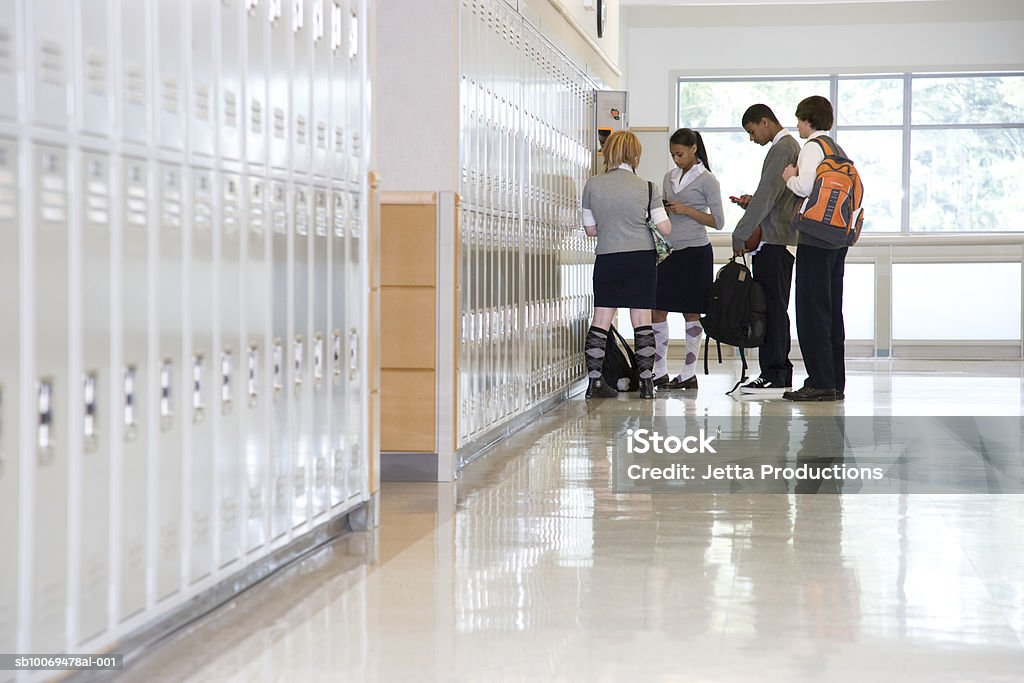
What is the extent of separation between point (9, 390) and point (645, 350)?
546cm

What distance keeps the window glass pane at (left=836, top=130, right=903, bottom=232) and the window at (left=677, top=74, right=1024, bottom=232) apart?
1 centimetres

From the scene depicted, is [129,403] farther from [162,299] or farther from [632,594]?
[632,594]

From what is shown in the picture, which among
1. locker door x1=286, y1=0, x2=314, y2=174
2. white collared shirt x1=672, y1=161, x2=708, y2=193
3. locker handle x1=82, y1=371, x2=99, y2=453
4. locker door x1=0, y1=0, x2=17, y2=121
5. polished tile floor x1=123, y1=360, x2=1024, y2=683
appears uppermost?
white collared shirt x1=672, y1=161, x2=708, y2=193

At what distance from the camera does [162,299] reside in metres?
2.09

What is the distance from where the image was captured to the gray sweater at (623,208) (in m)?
6.57

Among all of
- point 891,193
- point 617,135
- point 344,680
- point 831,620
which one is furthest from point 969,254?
point 344,680

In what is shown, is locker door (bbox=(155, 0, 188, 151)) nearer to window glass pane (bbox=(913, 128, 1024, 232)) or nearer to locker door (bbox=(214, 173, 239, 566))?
locker door (bbox=(214, 173, 239, 566))

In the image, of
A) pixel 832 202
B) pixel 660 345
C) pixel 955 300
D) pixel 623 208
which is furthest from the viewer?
pixel 955 300

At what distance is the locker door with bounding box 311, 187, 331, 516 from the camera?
2.88 meters

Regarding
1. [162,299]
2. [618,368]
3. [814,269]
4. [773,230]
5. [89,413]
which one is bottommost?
[618,368]

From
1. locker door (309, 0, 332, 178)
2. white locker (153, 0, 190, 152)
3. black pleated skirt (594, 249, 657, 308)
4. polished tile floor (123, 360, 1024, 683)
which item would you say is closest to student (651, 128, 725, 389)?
black pleated skirt (594, 249, 657, 308)

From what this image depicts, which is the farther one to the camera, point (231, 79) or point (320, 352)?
point (320, 352)

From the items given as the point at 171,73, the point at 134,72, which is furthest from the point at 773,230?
the point at 134,72

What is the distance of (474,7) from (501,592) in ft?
7.97
